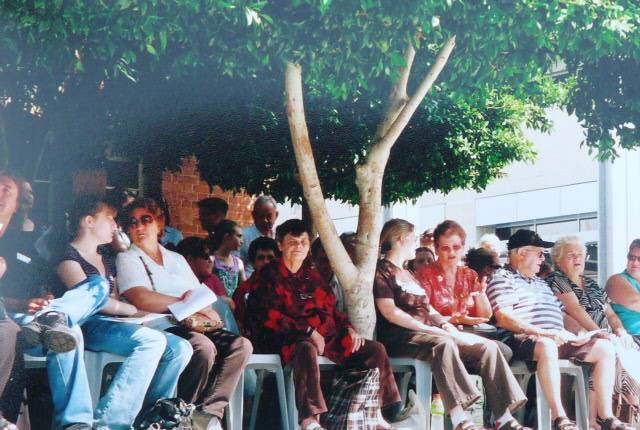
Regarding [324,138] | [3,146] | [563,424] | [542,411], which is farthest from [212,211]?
[563,424]

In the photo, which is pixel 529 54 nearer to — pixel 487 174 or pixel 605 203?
pixel 487 174

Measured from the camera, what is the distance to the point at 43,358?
6695mm

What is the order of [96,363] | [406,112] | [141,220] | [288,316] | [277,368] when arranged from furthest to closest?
[406,112] → [288,316] → [277,368] → [141,220] → [96,363]

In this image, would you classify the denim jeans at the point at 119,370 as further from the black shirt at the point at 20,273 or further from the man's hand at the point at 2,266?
the man's hand at the point at 2,266

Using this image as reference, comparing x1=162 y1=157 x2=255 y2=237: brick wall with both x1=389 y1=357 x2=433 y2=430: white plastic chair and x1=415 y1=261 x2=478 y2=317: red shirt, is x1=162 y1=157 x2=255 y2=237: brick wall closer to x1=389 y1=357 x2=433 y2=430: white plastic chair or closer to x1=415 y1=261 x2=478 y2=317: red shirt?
x1=415 y1=261 x2=478 y2=317: red shirt

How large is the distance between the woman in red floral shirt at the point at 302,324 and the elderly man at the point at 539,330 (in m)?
1.34

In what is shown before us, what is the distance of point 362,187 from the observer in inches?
332

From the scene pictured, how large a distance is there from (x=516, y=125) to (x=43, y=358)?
701 centimetres

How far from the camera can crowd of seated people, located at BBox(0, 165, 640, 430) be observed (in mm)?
6633

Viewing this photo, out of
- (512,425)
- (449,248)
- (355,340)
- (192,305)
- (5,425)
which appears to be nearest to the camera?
(5,425)

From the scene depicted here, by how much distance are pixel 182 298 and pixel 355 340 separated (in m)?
1.39

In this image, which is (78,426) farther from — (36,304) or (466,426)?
(466,426)

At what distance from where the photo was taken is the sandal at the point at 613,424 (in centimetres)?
887

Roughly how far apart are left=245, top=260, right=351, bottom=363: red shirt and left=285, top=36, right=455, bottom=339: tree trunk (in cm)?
28
